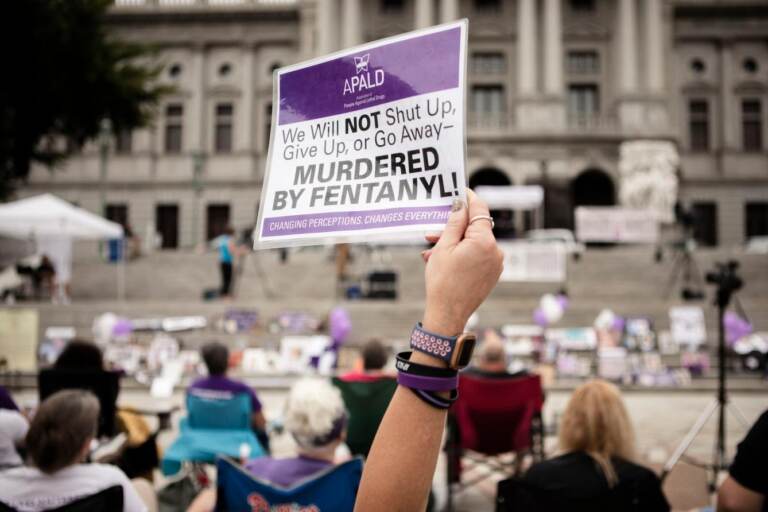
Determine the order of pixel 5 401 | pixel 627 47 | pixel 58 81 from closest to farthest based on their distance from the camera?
pixel 5 401 < pixel 58 81 < pixel 627 47

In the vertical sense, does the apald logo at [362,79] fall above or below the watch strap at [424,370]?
above

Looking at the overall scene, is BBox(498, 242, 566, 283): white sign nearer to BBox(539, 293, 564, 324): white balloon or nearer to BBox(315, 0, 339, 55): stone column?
BBox(539, 293, 564, 324): white balloon

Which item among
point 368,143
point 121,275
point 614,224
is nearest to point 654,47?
point 614,224

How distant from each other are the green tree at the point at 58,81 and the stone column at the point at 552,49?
23743 millimetres

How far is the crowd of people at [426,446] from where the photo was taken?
3.64 ft

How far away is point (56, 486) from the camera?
2230 millimetres

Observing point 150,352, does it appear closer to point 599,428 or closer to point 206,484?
point 206,484

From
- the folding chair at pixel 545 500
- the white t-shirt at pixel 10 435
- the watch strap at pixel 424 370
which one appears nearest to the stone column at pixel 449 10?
the white t-shirt at pixel 10 435

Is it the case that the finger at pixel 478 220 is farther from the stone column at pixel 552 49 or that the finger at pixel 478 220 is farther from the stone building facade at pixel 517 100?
the stone column at pixel 552 49

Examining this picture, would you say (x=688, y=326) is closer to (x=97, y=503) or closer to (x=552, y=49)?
(x=97, y=503)

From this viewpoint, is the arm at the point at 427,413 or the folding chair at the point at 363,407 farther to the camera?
the folding chair at the point at 363,407

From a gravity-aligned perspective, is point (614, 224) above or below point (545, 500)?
above

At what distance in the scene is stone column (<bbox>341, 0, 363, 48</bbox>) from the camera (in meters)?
32.2

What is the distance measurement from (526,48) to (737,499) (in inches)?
1259
